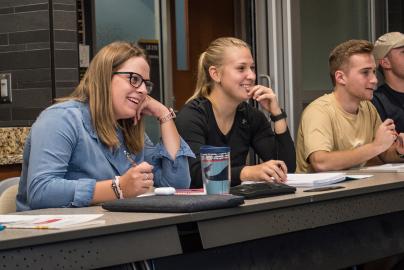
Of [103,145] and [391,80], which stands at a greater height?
[391,80]

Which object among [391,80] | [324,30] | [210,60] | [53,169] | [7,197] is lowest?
[7,197]

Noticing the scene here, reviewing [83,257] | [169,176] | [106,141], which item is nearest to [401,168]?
[169,176]

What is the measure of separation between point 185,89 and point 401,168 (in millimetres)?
2509

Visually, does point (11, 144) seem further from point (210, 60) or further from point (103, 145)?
point (103, 145)

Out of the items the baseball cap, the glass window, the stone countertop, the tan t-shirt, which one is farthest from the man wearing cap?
the stone countertop

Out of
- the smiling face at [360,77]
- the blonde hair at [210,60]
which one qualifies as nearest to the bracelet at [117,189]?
the blonde hair at [210,60]

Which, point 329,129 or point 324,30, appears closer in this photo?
point 329,129

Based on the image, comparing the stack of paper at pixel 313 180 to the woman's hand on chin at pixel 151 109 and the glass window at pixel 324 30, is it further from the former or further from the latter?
the glass window at pixel 324 30

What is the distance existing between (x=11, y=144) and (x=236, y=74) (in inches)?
46.9

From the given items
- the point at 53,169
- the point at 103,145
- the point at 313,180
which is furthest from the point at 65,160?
the point at 313,180

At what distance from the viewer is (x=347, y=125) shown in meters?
4.10

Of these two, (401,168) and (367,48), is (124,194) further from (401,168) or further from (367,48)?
(367,48)

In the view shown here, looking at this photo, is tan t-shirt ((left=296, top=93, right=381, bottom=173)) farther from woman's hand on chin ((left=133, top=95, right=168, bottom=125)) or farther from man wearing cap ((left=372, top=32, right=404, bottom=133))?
woman's hand on chin ((left=133, top=95, right=168, bottom=125))

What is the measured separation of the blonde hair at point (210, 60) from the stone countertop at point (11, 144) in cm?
90
